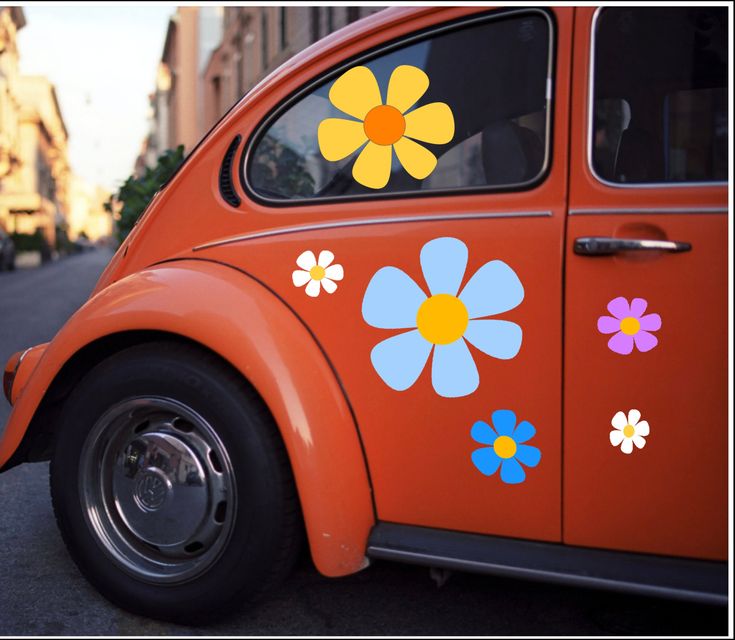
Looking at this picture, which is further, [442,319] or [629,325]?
[442,319]

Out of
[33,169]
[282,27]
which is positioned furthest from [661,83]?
[33,169]

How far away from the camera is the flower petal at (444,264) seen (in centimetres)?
236

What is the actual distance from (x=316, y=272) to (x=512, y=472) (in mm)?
787

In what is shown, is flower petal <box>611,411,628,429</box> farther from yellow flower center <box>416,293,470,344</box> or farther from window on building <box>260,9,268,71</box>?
window on building <box>260,9,268,71</box>

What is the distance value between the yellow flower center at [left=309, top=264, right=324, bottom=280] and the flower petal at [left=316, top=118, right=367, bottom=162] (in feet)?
1.14

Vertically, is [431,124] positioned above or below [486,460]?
above

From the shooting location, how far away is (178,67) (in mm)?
47031

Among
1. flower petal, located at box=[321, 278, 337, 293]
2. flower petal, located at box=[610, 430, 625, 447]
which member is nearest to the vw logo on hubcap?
flower petal, located at box=[321, 278, 337, 293]

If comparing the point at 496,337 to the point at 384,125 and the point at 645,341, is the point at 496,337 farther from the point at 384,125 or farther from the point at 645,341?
the point at 384,125

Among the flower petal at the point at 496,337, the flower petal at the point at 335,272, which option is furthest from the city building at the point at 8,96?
the flower petal at the point at 496,337

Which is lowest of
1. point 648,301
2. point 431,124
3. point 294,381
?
point 294,381

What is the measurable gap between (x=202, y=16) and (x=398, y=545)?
4563 cm

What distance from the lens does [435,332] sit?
94.1 inches

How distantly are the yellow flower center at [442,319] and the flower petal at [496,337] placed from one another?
3 centimetres
